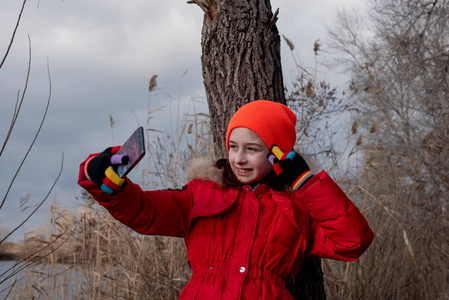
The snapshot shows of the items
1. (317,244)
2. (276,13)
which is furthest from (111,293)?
(276,13)

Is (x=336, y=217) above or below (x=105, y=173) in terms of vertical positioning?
below

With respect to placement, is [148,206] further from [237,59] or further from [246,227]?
[237,59]

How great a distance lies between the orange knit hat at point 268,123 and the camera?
2301 millimetres

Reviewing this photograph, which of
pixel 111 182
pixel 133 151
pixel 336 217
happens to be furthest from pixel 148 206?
pixel 336 217

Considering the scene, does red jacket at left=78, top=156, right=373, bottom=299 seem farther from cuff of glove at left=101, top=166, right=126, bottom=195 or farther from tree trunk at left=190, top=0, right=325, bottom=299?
tree trunk at left=190, top=0, right=325, bottom=299

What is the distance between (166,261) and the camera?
3.68 metres

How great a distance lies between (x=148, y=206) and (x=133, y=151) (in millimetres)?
426

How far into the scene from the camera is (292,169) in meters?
2.11

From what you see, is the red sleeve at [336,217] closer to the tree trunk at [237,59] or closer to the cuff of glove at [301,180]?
the cuff of glove at [301,180]

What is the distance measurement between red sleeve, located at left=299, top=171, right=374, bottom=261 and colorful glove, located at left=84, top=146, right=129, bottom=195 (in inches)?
31.2

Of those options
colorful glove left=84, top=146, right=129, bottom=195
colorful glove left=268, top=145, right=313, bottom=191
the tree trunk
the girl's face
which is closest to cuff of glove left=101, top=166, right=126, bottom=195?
colorful glove left=84, top=146, right=129, bottom=195

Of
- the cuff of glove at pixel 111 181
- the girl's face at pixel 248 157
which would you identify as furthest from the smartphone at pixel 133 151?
the girl's face at pixel 248 157

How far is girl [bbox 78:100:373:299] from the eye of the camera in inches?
80.9

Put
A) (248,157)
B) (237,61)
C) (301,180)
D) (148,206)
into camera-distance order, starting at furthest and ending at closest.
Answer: (237,61) → (248,157) → (148,206) → (301,180)
